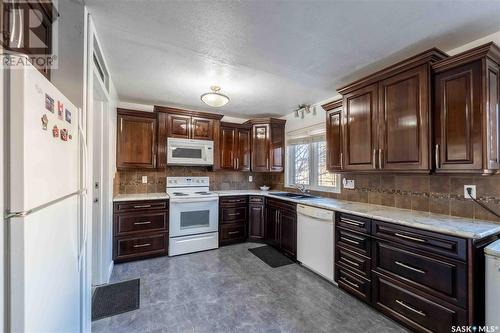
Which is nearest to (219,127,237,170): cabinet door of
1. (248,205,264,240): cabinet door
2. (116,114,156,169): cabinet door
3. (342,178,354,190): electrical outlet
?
(248,205,264,240): cabinet door

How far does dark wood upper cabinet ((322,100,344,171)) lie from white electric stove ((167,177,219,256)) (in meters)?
1.92

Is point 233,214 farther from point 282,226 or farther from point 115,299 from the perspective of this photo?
point 115,299

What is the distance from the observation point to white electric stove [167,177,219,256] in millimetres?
3359

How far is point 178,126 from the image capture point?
3748mm

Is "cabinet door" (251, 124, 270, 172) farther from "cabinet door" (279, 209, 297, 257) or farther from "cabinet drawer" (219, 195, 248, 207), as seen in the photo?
"cabinet door" (279, 209, 297, 257)

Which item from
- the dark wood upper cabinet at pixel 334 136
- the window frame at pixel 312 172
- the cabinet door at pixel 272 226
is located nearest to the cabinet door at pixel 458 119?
the dark wood upper cabinet at pixel 334 136

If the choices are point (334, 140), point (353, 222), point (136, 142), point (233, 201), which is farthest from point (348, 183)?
point (136, 142)

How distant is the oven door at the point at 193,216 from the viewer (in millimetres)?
3365

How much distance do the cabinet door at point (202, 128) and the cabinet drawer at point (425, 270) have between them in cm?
302

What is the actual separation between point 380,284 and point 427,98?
171cm

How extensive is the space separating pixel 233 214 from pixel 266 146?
147cm

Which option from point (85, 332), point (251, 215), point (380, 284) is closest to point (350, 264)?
point (380, 284)

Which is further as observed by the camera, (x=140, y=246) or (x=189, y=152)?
(x=189, y=152)

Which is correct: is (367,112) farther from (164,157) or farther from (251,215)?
(164,157)
